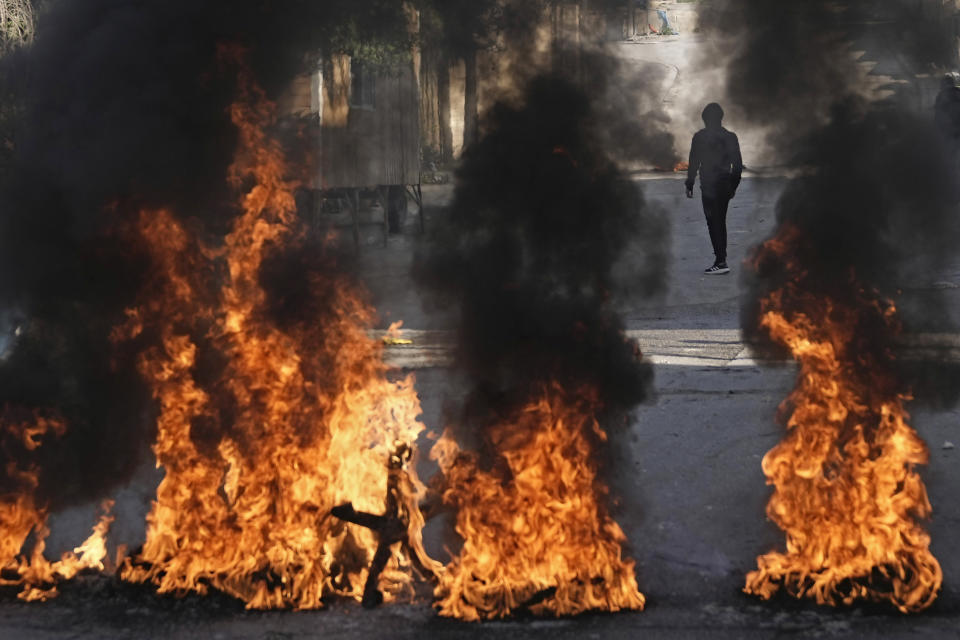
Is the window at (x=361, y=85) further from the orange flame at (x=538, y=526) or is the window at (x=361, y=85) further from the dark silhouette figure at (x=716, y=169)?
the orange flame at (x=538, y=526)

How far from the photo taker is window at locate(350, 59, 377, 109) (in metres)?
7.09

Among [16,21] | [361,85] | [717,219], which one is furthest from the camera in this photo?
[717,219]

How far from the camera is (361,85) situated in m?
8.01

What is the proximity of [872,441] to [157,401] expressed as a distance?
330cm

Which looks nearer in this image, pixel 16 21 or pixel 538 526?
pixel 538 526

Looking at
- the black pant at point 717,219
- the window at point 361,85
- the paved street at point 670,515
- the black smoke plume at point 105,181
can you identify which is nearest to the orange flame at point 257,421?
the black smoke plume at point 105,181

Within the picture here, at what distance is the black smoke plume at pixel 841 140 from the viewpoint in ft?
18.0

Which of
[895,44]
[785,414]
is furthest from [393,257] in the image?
[895,44]

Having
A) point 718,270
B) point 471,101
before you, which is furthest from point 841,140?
point 718,270

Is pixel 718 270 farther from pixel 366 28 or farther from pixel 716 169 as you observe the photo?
pixel 366 28

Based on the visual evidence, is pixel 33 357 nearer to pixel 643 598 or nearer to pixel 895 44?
pixel 643 598

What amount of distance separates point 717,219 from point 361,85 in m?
6.25

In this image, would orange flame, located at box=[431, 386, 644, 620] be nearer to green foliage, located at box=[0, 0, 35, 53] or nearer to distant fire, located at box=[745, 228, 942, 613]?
distant fire, located at box=[745, 228, 942, 613]

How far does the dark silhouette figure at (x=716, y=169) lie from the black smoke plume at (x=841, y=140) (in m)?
0.43
